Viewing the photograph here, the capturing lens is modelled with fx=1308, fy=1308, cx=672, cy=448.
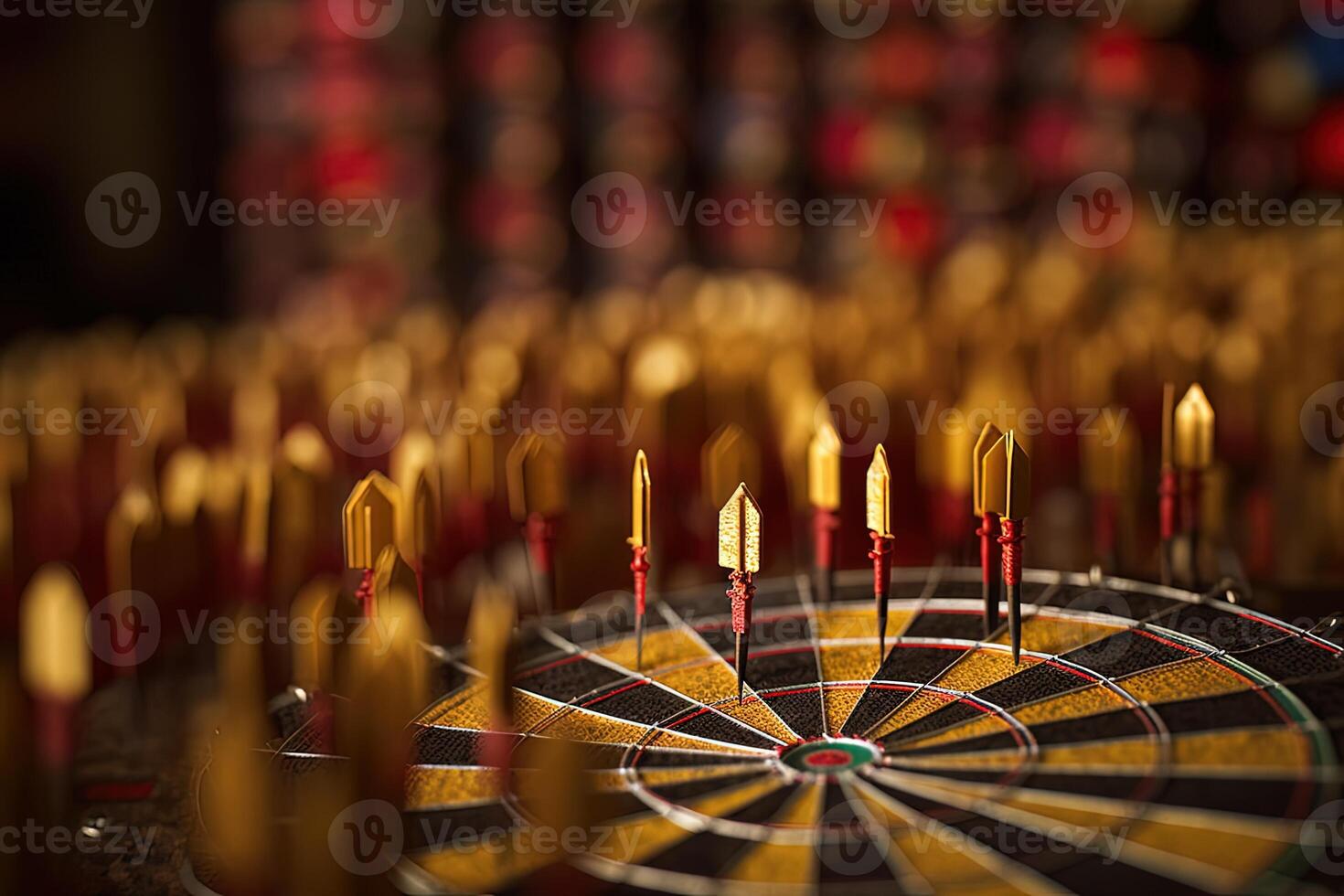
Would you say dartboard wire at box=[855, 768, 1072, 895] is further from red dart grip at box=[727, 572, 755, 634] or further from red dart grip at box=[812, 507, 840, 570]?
red dart grip at box=[812, 507, 840, 570]

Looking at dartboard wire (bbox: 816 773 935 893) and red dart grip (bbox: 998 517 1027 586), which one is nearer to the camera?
dartboard wire (bbox: 816 773 935 893)

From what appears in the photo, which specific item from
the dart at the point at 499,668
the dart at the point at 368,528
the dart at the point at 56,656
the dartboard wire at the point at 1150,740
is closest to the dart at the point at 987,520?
the dartboard wire at the point at 1150,740

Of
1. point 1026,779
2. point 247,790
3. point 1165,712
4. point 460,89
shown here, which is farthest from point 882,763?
point 460,89

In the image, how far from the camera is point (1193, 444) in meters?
1.43

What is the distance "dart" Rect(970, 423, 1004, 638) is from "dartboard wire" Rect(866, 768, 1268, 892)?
28 centimetres

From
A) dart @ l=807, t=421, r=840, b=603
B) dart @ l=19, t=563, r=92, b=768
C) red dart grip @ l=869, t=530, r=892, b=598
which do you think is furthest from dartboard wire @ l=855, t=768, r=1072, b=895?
dart @ l=19, t=563, r=92, b=768

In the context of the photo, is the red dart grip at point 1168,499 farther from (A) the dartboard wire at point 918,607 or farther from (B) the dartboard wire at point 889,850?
(B) the dartboard wire at point 889,850

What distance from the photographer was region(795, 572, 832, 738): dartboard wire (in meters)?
1.22

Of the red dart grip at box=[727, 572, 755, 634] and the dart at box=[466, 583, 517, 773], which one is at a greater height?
the red dart grip at box=[727, 572, 755, 634]

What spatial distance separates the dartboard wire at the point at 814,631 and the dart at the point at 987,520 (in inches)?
7.2

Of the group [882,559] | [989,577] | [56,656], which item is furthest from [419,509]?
[989,577]

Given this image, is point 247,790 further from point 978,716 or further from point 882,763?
point 978,716

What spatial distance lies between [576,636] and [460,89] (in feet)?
12.4

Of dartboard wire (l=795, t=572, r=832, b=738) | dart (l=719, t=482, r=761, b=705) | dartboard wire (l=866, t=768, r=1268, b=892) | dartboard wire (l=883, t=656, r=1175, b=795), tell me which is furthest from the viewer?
dartboard wire (l=795, t=572, r=832, b=738)
